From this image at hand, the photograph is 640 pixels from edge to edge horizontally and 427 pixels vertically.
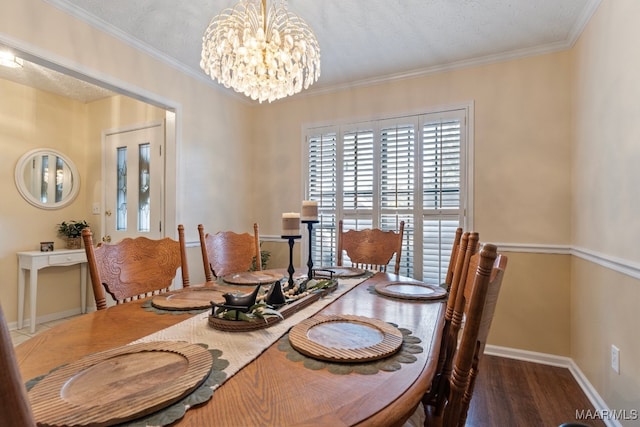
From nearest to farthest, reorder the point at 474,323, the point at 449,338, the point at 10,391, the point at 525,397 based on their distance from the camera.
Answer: the point at 10,391
the point at 474,323
the point at 449,338
the point at 525,397

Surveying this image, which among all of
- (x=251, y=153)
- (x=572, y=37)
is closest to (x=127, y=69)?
(x=251, y=153)

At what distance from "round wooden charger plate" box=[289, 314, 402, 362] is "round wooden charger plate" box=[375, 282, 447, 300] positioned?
402 mm

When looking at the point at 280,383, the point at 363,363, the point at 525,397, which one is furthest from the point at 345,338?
the point at 525,397

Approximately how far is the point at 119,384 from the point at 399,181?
281cm

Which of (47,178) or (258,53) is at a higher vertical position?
(258,53)

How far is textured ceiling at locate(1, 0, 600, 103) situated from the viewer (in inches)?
85.4

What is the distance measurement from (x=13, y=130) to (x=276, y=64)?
342 cm

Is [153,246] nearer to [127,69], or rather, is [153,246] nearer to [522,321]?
[127,69]

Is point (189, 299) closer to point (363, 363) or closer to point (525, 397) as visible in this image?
point (363, 363)

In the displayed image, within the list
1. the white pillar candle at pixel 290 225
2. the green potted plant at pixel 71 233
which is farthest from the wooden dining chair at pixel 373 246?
the green potted plant at pixel 71 233

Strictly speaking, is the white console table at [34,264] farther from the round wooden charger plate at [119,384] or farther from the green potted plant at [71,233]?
the round wooden charger plate at [119,384]

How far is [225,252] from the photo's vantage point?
216 centimetres

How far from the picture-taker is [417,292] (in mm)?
1575

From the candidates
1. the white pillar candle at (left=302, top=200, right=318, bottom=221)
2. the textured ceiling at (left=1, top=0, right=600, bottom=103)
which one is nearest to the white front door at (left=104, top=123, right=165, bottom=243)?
the textured ceiling at (left=1, top=0, right=600, bottom=103)
